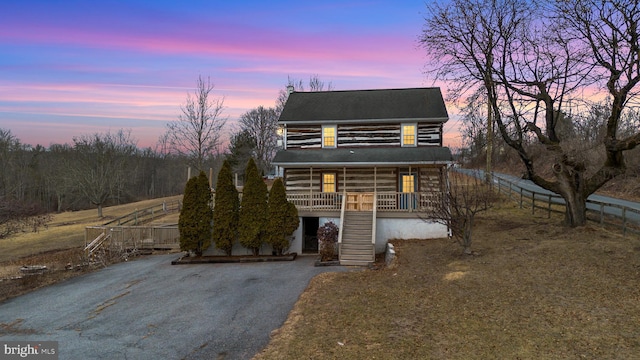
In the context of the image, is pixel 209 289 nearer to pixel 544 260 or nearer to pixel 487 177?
pixel 544 260

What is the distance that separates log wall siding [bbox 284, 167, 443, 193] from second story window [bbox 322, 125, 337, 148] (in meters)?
1.70

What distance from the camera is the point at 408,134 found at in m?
20.5

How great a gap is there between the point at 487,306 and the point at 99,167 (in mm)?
43640

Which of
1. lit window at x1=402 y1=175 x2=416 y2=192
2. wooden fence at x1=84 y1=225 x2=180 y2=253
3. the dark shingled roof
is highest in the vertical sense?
the dark shingled roof

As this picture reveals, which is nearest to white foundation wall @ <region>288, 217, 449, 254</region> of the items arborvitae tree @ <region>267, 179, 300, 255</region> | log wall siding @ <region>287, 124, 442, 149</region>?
arborvitae tree @ <region>267, 179, 300, 255</region>

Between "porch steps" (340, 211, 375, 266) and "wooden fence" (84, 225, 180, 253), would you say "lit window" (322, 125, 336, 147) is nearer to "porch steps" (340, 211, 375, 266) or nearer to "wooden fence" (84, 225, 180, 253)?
"porch steps" (340, 211, 375, 266)

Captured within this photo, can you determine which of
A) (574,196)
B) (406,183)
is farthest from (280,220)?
(574,196)

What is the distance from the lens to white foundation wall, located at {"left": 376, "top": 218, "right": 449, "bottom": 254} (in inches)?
666

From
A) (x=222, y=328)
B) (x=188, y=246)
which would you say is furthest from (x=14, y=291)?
(x=222, y=328)

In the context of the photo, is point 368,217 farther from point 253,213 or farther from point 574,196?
point 574,196

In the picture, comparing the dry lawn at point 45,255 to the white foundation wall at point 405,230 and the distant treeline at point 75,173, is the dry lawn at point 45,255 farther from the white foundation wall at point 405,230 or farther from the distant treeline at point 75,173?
the white foundation wall at point 405,230

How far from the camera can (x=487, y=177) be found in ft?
78.2

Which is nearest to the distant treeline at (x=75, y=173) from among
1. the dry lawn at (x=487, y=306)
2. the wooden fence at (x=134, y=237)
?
the wooden fence at (x=134, y=237)

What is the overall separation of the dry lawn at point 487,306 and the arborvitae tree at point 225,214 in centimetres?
682
